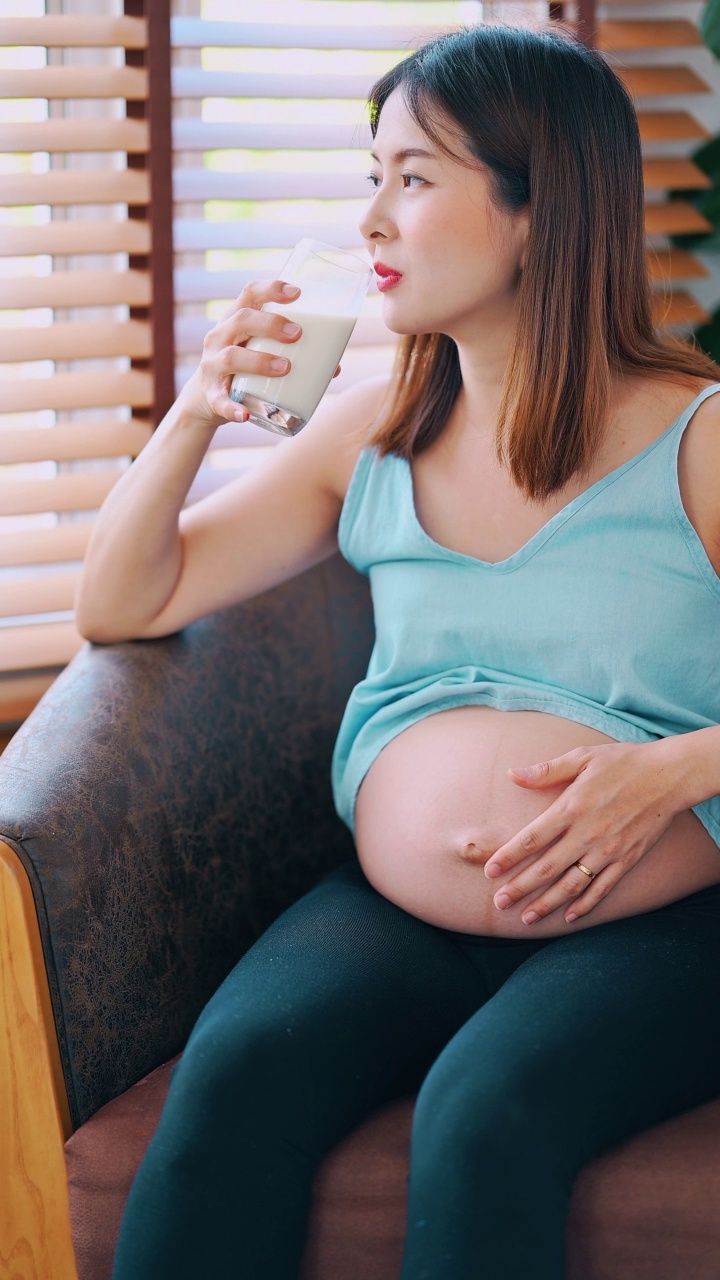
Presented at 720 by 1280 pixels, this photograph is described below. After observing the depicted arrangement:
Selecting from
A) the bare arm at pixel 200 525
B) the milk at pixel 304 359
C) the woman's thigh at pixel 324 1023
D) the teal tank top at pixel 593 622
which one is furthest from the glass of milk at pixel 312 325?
the woman's thigh at pixel 324 1023

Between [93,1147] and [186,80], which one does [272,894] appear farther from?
[186,80]

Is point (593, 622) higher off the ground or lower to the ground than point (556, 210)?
lower

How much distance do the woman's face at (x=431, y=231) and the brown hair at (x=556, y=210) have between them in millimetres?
19

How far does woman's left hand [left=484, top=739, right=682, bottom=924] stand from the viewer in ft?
4.00

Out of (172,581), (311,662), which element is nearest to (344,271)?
(172,581)

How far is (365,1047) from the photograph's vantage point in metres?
1.19

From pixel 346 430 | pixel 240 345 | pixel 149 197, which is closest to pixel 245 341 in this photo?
pixel 240 345

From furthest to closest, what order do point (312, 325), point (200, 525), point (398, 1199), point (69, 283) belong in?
point (69, 283) < point (200, 525) < point (312, 325) < point (398, 1199)

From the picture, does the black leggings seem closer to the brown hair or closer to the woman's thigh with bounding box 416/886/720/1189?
the woman's thigh with bounding box 416/886/720/1189

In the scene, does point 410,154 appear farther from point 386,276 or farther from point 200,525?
point 200,525

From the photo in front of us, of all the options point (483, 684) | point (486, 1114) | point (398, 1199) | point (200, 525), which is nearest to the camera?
point (486, 1114)

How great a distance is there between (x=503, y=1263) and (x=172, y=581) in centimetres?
85

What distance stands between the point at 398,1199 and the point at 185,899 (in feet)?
1.35

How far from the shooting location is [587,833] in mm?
1219
